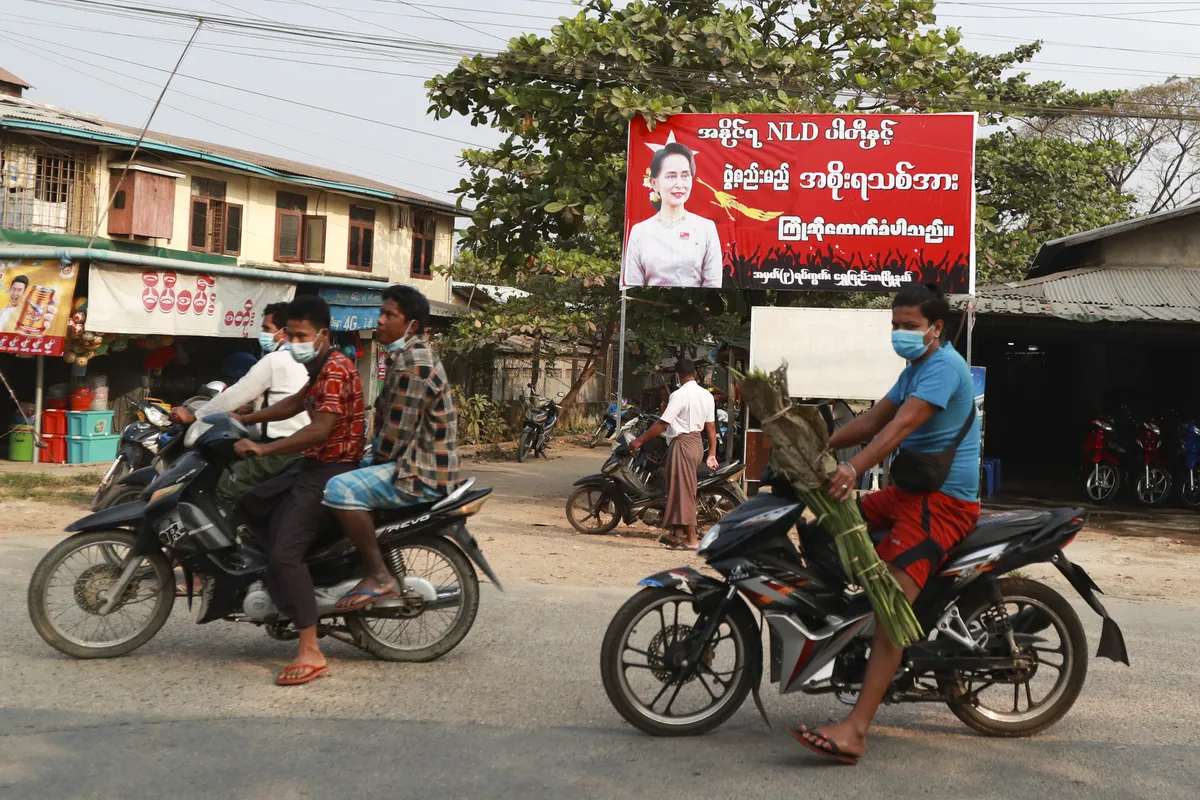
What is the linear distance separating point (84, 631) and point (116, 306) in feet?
38.5

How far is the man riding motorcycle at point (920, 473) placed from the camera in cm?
427

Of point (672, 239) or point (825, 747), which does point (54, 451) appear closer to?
point (672, 239)

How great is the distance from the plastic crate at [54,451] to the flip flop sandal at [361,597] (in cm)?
1209

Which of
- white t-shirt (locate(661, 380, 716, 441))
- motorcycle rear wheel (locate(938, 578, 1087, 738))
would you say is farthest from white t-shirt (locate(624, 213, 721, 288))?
motorcycle rear wheel (locate(938, 578, 1087, 738))

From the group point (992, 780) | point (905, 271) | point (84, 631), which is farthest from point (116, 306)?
point (992, 780)

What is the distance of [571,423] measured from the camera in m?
27.7

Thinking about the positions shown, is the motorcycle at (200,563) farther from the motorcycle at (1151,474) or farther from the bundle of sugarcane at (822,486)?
the motorcycle at (1151,474)

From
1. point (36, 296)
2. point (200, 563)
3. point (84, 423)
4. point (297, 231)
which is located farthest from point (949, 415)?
point (297, 231)

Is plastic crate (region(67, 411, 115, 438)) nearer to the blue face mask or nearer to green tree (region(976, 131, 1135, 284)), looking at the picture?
the blue face mask

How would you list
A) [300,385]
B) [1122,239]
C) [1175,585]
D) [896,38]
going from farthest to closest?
[1122,239], [896,38], [1175,585], [300,385]

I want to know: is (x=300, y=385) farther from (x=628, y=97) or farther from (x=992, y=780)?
(x=628, y=97)

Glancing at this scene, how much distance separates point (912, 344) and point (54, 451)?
14326mm

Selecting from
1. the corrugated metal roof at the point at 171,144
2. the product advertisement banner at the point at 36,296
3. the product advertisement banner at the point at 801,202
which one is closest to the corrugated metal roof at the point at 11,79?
the corrugated metal roof at the point at 171,144

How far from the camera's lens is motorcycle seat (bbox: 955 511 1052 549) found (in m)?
4.46
